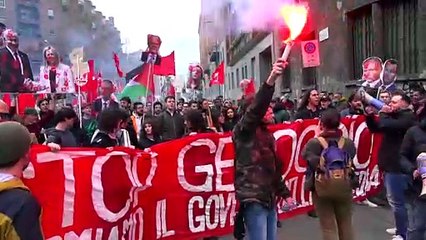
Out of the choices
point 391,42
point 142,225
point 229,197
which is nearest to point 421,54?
point 391,42

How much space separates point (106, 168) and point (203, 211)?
1.70 metres

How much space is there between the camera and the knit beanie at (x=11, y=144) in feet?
8.52

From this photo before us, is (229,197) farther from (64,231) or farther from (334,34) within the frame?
(334,34)

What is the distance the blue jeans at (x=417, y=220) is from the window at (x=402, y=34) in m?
8.97

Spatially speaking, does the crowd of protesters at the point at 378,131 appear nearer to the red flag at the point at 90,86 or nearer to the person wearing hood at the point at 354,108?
the person wearing hood at the point at 354,108

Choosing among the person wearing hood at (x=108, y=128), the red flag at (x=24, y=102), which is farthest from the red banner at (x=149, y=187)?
the red flag at (x=24, y=102)

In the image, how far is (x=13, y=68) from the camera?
11.0 meters

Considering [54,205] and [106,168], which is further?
[106,168]

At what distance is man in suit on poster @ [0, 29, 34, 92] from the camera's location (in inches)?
430

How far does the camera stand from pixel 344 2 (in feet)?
57.2

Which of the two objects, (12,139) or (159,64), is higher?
(159,64)

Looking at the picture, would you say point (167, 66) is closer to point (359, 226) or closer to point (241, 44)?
point (359, 226)

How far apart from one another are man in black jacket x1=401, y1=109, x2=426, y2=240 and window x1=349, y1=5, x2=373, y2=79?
1105cm

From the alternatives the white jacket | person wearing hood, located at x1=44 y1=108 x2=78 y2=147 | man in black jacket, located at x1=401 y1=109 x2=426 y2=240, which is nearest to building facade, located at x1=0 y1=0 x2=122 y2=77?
the white jacket
